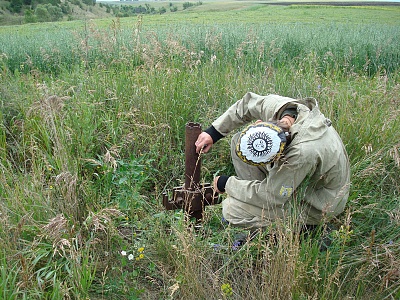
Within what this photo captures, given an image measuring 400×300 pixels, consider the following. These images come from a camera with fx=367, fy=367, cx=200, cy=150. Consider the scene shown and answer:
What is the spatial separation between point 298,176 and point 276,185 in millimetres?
152

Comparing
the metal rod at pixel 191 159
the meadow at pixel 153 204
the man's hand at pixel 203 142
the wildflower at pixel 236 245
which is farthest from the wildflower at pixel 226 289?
the man's hand at pixel 203 142

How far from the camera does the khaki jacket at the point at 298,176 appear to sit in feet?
6.88

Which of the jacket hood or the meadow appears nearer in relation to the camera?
the meadow

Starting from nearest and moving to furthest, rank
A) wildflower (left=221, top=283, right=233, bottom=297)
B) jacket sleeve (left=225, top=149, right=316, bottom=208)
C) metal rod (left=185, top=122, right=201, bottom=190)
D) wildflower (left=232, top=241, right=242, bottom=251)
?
wildflower (left=221, top=283, right=233, bottom=297)
jacket sleeve (left=225, top=149, right=316, bottom=208)
wildflower (left=232, top=241, right=242, bottom=251)
metal rod (left=185, top=122, right=201, bottom=190)

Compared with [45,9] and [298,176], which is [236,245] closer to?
[298,176]

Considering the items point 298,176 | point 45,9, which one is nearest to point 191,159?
point 298,176

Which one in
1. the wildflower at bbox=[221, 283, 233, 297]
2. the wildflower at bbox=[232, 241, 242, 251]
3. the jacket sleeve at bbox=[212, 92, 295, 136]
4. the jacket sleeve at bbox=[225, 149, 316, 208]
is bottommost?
the wildflower at bbox=[232, 241, 242, 251]

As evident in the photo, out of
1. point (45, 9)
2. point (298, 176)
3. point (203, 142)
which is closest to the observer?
point (298, 176)

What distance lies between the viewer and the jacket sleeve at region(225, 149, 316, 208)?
208cm

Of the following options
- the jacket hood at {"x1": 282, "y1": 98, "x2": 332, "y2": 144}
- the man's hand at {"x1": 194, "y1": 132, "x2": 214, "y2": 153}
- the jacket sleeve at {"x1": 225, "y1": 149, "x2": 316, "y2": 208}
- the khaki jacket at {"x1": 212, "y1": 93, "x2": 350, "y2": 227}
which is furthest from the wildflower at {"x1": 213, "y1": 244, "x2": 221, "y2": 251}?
the jacket hood at {"x1": 282, "y1": 98, "x2": 332, "y2": 144}

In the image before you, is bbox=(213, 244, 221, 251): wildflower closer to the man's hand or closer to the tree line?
the man's hand

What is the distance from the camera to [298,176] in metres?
2.12

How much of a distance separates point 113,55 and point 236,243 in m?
3.77

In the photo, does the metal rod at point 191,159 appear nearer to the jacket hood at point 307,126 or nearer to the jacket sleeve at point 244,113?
the jacket sleeve at point 244,113
